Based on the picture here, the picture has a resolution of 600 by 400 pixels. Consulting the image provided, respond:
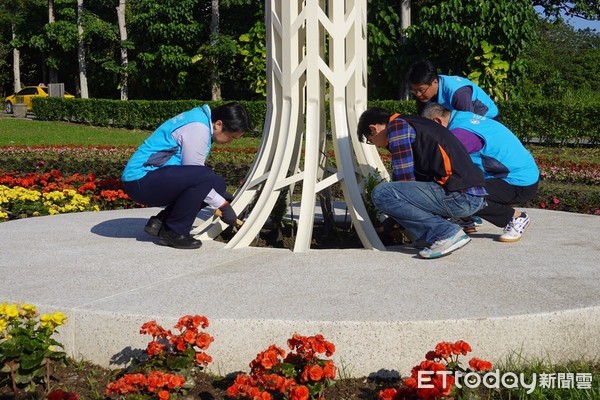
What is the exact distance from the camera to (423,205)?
4.62 m

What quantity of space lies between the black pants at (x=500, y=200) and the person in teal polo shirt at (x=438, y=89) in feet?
1.95

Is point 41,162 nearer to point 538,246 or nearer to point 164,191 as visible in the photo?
point 164,191

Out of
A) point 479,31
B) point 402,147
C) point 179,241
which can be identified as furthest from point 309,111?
point 479,31

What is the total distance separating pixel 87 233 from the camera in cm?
560

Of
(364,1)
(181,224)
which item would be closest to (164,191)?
(181,224)

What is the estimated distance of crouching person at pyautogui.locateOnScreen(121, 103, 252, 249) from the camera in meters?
4.93

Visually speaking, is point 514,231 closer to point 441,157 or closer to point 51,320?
point 441,157

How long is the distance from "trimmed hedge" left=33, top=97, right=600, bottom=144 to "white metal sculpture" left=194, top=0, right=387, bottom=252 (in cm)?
1038

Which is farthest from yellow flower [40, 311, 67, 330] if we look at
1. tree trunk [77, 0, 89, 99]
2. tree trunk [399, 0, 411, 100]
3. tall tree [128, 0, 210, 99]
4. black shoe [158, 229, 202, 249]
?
tree trunk [77, 0, 89, 99]

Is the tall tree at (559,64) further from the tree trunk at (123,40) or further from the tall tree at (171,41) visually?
the tree trunk at (123,40)

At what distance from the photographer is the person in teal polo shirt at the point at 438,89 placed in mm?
5262

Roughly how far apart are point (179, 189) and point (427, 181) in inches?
61.4

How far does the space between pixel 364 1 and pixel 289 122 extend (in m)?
0.98

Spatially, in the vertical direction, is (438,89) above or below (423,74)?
below
